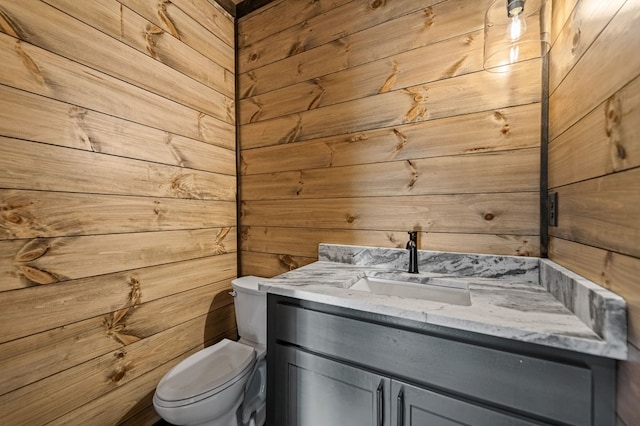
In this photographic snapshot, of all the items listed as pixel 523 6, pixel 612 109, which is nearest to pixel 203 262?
pixel 612 109

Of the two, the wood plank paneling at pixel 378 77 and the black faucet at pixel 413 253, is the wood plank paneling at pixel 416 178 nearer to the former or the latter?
the black faucet at pixel 413 253

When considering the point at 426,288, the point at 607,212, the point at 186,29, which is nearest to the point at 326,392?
the point at 426,288

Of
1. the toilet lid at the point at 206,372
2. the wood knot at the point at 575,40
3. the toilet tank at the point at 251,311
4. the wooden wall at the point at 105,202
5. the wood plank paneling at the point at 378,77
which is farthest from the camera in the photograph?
the toilet tank at the point at 251,311

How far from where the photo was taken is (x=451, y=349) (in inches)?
31.7

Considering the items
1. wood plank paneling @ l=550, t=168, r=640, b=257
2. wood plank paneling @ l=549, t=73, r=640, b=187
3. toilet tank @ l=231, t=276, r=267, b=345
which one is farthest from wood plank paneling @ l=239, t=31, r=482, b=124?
toilet tank @ l=231, t=276, r=267, b=345

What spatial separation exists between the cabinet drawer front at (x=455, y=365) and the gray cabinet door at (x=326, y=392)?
5 centimetres

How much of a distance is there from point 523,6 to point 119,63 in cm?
182

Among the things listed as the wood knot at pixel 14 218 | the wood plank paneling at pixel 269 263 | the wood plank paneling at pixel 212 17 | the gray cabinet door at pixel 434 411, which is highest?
the wood plank paneling at pixel 212 17

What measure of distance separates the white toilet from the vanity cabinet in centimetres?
22

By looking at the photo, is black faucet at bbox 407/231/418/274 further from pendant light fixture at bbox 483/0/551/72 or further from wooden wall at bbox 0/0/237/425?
wooden wall at bbox 0/0/237/425

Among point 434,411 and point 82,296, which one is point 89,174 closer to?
point 82,296

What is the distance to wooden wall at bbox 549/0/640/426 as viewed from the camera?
1.85 feet

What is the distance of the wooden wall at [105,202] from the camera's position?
1.02 meters

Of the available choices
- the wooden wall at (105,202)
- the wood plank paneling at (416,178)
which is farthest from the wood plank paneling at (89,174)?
the wood plank paneling at (416,178)
